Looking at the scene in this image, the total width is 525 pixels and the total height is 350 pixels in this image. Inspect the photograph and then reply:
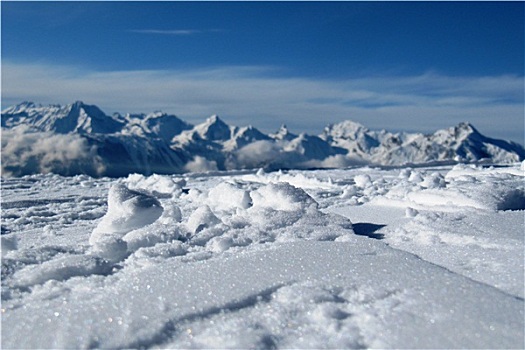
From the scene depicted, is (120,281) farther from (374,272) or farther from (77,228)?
(77,228)

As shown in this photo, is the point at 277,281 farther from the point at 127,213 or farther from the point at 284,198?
the point at 127,213

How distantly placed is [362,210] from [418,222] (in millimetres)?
1945

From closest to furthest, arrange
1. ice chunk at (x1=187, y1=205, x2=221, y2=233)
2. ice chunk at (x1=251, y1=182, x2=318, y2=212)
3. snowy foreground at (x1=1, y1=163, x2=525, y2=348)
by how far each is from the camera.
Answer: snowy foreground at (x1=1, y1=163, x2=525, y2=348), ice chunk at (x1=187, y1=205, x2=221, y2=233), ice chunk at (x1=251, y1=182, x2=318, y2=212)

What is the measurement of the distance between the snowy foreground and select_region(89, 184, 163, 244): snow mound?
2 centimetres

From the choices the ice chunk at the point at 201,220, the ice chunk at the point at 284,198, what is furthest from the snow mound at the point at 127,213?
the ice chunk at the point at 284,198

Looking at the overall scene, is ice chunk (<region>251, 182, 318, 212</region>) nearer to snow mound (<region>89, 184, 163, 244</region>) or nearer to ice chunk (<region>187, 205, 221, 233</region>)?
ice chunk (<region>187, 205, 221, 233</region>)

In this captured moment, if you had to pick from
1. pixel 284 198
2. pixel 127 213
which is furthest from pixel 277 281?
pixel 127 213

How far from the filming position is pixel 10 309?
11.4 feet

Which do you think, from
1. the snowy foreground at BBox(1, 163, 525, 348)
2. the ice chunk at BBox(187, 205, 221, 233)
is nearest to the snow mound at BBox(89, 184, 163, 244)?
the snowy foreground at BBox(1, 163, 525, 348)

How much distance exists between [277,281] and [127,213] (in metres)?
3.02

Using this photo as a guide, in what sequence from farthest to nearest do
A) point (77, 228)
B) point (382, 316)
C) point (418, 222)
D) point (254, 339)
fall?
point (77, 228) < point (418, 222) < point (382, 316) < point (254, 339)

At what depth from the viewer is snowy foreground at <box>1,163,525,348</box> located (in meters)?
3.07

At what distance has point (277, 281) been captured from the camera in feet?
12.4

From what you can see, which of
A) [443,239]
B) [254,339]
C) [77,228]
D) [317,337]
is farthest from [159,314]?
[77,228]
